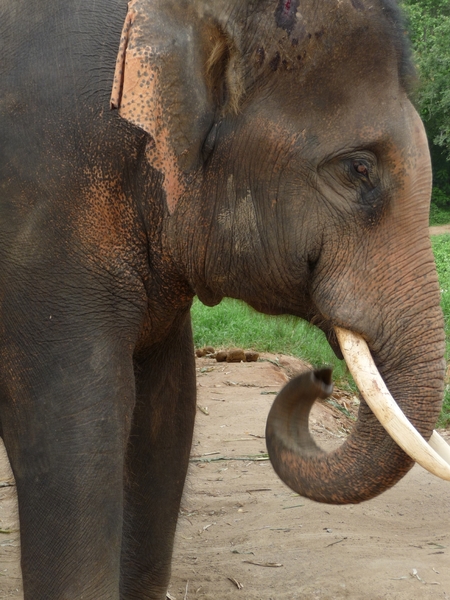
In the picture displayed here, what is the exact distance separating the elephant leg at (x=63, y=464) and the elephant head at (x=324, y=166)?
494 mm

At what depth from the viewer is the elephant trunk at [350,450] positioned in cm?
248

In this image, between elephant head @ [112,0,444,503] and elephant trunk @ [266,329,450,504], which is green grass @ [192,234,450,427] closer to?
elephant trunk @ [266,329,450,504]

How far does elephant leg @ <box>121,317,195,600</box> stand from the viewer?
324 centimetres

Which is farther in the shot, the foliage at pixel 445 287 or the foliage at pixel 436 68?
the foliage at pixel 436 68

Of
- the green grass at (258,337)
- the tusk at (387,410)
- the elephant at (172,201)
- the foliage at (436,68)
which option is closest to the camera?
the tusk at (387,410)

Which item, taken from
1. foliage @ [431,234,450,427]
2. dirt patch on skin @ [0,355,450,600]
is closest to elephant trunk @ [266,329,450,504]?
dirt patch on skin @ [0,355,450,600]

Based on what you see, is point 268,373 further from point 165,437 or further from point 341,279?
point 341,279

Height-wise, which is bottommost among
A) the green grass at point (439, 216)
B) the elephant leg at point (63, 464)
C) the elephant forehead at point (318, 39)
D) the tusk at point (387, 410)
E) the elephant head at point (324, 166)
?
the green grass at point (439, 216)

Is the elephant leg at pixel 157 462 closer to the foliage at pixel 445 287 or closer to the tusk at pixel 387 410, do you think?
the tusk at pixel 387 410

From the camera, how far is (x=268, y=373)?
630 cm

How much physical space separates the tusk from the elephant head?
0.13 feet

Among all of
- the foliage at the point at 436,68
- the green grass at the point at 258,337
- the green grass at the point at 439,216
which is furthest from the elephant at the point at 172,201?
the green grass at the point at 439,216

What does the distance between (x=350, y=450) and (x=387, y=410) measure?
231mm

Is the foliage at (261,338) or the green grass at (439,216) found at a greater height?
the foliage at (261,338)
